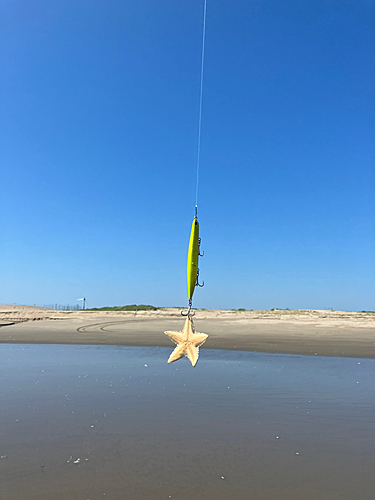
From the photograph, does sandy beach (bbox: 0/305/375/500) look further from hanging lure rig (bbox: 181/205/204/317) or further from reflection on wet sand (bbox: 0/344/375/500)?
hanging lure rig (bbox: 181/205/204/317)

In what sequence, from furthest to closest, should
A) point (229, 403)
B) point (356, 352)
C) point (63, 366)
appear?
point (356, 352)
point (63, 366)
point (229, 403)

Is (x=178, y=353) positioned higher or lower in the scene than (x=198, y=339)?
lower

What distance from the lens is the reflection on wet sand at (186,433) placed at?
4355 millimetres

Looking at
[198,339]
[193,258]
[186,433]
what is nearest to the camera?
[193,258]

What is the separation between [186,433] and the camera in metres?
6.01

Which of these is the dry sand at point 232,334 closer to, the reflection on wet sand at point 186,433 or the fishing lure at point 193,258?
the reflection on wet sand at point 186,433

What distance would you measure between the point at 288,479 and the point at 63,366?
352 inches

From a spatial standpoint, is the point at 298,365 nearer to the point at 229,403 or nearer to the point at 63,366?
the point at 229,403

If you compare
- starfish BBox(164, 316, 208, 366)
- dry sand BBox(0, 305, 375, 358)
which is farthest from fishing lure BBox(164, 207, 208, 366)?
dry sand BBox(0, 305, 375, 358)

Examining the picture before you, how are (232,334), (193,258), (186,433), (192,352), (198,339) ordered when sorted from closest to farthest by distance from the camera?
(193,258)
(186,433)
(192,352)
(198,339)
(232,334)

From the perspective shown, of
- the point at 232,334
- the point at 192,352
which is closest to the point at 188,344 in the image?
the point at 192,352

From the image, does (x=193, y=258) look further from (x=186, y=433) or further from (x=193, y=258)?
(x=186, y=433)

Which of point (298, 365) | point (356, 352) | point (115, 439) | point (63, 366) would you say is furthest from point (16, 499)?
point (356, 352)

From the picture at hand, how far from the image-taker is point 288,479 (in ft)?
14.8
